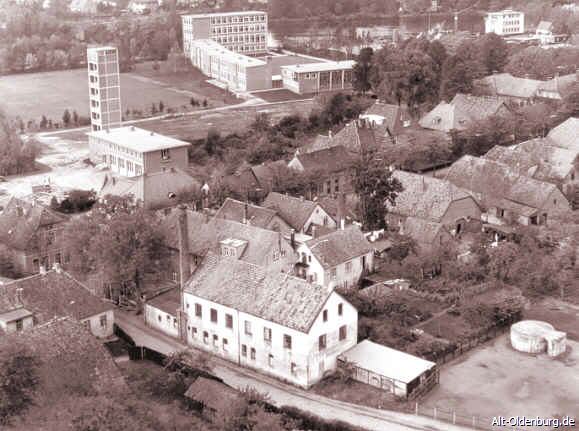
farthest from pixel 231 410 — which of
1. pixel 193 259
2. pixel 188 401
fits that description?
pixel 193 259

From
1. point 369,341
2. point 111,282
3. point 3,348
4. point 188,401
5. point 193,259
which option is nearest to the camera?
point 3,348

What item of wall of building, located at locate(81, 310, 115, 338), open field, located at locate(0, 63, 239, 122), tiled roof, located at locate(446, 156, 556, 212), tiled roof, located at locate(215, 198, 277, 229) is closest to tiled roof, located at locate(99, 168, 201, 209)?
tiled roof, located at locate(215, 198, 277, 229)

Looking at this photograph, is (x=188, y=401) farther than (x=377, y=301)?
No

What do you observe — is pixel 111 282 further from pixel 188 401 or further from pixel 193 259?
pixel 188 401

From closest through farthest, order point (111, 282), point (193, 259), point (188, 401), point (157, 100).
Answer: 1. point (188, 401)
2. point (111, 282)
3. point (193, 259)
4. point (157, 100)

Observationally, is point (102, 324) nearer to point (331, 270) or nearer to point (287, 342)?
point (287, 342)

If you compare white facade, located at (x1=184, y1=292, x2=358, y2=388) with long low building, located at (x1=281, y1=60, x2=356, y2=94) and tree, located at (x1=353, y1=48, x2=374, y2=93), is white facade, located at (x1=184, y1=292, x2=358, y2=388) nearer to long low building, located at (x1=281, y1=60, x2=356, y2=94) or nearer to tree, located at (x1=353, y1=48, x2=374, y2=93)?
tree, located at (x1=353, y1=48, x2=374, y2=93)
